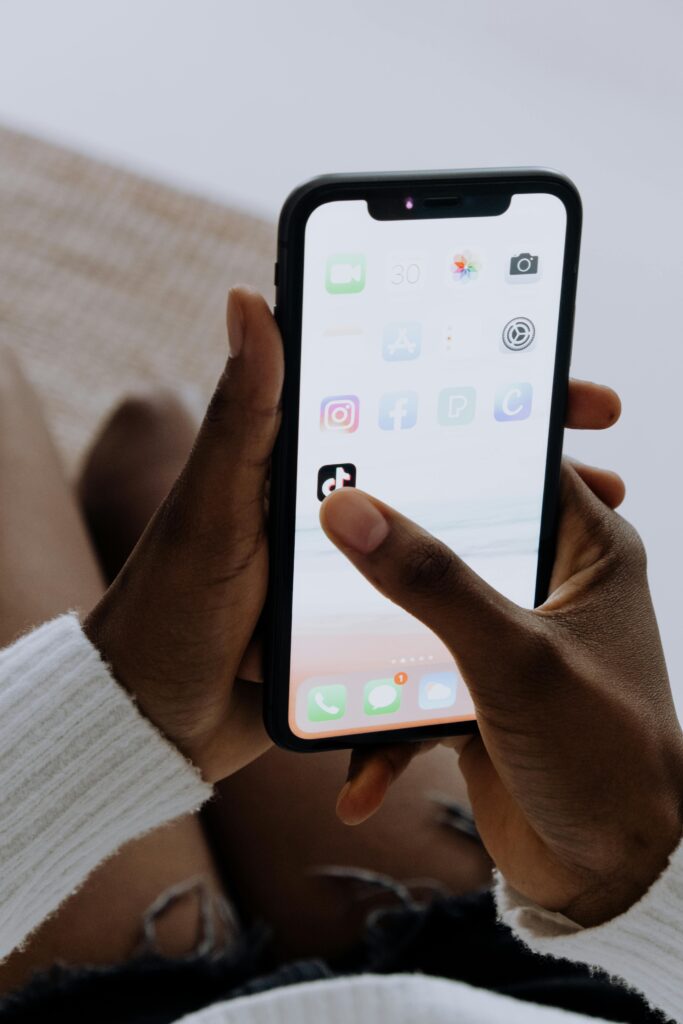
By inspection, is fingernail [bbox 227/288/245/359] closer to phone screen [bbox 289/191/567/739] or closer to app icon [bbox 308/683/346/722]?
phone screen [bbox 289/191/567/739]

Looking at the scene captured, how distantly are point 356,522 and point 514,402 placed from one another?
127 mm

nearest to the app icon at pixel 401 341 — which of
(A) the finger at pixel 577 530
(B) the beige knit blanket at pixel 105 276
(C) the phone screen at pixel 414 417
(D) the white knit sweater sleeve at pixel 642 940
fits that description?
(C) the phone screen at pixel 414 417

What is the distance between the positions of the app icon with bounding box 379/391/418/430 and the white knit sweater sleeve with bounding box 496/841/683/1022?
20cm

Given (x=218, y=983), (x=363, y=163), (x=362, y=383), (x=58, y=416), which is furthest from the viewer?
(x=363, y=163)

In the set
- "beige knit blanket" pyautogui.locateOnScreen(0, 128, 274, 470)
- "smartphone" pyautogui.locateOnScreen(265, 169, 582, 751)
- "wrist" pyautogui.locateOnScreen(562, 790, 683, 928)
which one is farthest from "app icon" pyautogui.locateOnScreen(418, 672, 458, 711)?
"beige knit blanket" pyautogui.locateOnScreen(0, 128, 274, 470)

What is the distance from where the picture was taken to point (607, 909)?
48 centimetres

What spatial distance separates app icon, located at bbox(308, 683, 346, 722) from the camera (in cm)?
52

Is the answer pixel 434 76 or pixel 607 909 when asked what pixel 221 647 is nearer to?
pixel 607 909

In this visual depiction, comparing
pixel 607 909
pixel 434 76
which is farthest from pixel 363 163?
pixel 607 909

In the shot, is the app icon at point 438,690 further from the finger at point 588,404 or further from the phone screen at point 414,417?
the finger at point 588,404

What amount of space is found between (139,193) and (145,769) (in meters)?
0.74

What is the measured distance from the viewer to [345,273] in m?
0.46

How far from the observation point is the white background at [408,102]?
1135mm

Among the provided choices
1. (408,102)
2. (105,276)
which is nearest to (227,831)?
(105,276)
